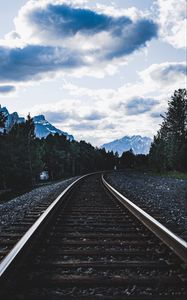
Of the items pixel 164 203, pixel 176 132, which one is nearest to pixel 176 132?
pixel 176 132

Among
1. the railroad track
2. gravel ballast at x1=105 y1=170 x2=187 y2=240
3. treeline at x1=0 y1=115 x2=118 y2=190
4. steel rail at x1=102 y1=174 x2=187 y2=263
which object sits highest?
treeline at x1=0 y1=115 x2=118 y2=190

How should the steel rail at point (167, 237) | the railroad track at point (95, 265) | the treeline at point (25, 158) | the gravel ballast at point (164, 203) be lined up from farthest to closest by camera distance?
the treeline at point (25, 158) → the gravel ballast at point (164, 203) → the steel rail at point (167, 237) → the railroad track at point (95, 265)

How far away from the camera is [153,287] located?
339 cm

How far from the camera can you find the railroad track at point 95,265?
329 cm

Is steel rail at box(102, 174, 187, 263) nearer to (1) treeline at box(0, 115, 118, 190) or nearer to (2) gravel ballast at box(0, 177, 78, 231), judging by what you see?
(2) gravel ballast at box(0, 177, 78, 231)

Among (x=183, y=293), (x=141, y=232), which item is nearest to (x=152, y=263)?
(x=183, y=293)

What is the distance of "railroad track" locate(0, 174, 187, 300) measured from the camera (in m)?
3.29

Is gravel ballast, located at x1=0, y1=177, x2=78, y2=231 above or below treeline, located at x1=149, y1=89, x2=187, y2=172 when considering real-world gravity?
below

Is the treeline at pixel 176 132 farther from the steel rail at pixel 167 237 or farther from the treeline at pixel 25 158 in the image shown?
the steel rail at pixel 167 237

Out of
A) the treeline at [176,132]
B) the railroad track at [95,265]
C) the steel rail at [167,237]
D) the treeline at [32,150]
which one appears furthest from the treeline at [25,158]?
the railroad track at [95,265]

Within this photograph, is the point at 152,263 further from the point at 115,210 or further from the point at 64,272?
the point at 115,210

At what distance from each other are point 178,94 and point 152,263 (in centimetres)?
6482

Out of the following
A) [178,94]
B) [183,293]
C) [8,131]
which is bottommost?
[183,293]

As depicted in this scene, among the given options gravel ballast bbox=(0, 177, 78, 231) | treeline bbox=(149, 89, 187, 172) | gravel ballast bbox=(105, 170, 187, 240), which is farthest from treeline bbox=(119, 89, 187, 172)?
gravel ballast bbox=(0, 177, 78, 231)
